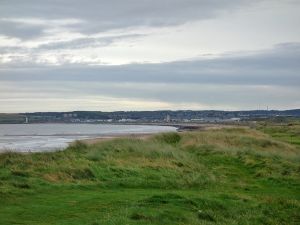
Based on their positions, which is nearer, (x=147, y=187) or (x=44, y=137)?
(x=147, y=187)

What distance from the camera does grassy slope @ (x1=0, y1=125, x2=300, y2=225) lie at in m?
14.9

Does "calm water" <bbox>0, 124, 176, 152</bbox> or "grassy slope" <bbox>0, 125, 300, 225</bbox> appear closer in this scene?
"grassy slope" <bbox>0, 125, 300, 225</bbox>

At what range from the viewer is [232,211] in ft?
54.3

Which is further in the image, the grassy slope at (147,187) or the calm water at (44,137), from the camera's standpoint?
the calm water at (44,137)

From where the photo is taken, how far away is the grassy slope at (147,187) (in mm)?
14922

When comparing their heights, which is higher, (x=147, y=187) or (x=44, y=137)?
(x=147, y=187)

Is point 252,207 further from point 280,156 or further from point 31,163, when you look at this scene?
point 280,156

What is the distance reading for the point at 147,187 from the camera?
862 inches

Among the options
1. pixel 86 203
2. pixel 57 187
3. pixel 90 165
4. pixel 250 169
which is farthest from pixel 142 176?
pixel 250 169

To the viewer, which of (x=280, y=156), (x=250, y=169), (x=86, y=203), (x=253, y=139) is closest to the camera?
(x=86, y=203)

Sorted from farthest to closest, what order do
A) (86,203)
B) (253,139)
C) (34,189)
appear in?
1. (253,139)
2. (34,189)
3. (86,203)

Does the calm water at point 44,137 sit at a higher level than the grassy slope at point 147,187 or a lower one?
lower

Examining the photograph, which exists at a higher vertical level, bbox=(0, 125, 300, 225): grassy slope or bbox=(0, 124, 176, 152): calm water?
bbox=(0, 125, 300, 225): grassy slope

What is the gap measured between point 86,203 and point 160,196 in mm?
2498
